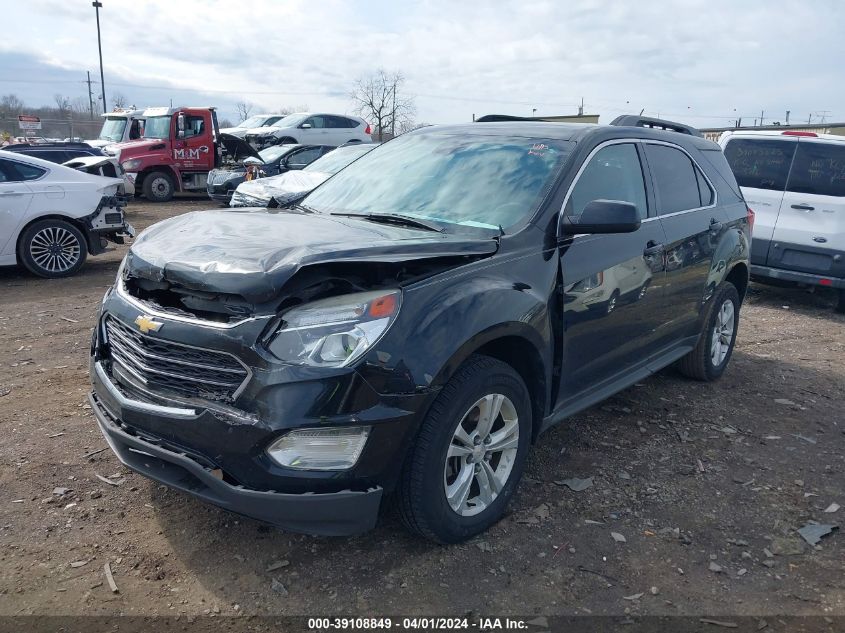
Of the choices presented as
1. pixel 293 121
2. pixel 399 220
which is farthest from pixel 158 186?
pixel 399 220

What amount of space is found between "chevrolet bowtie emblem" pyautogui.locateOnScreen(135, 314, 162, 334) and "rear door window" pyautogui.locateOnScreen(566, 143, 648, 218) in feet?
6.81

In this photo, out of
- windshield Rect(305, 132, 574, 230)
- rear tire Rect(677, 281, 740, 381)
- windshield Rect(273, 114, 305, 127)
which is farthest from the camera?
windshield Rect(273, 114, 305, 127)

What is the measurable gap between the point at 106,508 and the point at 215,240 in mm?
1442

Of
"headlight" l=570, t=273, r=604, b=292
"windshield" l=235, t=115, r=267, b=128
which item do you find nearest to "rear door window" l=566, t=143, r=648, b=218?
"headlight" l=570, t=273, r=604, b=292

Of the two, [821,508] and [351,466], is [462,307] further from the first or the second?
[821,508]

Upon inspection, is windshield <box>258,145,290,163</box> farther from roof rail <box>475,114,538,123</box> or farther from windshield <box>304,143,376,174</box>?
roof rail <box>475,114,538,123</box>

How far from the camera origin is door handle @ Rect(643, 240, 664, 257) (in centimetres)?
416

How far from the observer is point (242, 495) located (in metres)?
2.58

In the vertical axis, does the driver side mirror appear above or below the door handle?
above

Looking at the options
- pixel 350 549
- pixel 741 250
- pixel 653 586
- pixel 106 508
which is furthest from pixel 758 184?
pixel 106 508

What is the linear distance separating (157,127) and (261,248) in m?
17.8

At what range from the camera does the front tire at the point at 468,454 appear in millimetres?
2816

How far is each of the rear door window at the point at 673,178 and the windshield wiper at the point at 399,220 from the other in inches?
69.3

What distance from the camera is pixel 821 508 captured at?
12.0ft
